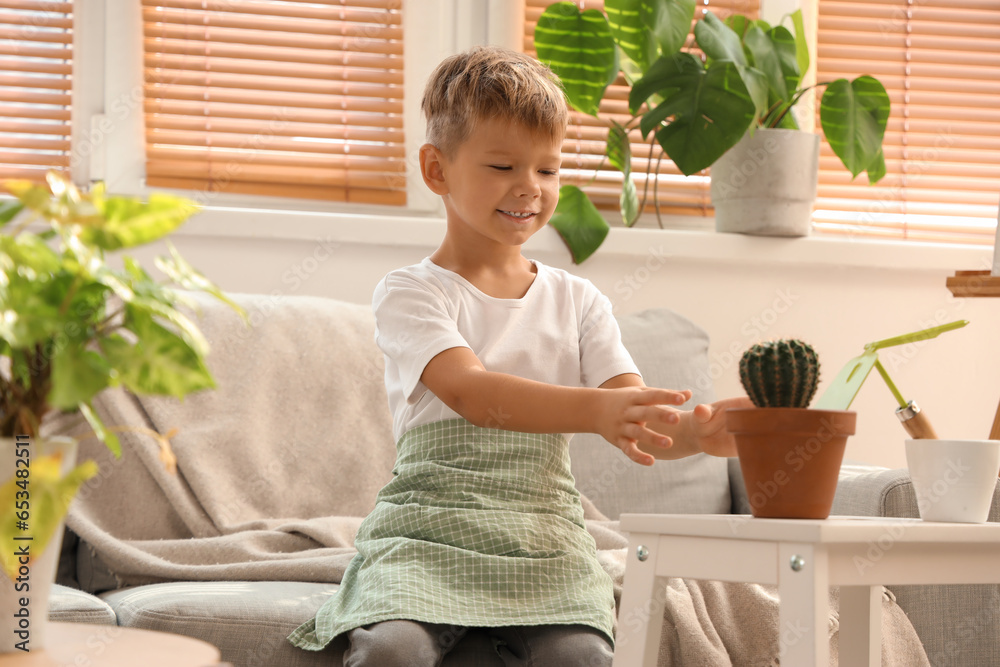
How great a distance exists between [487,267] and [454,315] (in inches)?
4.7

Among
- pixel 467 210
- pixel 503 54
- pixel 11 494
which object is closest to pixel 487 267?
pixel 467 210

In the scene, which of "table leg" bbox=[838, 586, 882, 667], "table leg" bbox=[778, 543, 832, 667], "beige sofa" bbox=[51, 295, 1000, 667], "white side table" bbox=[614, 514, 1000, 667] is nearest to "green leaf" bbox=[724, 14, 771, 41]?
"beige sofa" bbox=[51, 295, 1000, 667]

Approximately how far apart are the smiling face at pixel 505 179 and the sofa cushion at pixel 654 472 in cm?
71

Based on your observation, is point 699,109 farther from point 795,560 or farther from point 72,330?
point 72,330

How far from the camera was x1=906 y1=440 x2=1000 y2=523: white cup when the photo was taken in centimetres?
98

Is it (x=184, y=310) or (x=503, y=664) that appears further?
(x=184, y=310)

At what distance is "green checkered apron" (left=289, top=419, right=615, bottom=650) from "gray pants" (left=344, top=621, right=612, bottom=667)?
0.05 ft

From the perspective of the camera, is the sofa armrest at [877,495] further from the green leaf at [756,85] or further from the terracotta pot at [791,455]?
the green leaf at [756,85]

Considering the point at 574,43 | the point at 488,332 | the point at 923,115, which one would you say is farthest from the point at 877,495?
the point at 923,115

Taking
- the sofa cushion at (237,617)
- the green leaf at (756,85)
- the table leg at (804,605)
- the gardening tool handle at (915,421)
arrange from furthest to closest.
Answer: the green leaf at (756,85)
the sofa cushion at (237,617)
the gardening tool handle at (915,421)
the table leg at (804,605)

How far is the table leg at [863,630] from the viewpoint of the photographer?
115 centimetres

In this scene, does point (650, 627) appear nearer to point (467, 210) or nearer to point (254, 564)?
point (467, 210)

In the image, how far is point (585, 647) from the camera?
43.1 inches

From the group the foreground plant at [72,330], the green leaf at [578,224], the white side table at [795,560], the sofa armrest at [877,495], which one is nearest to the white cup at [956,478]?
the white side table at [795,560]
